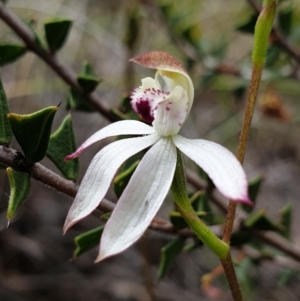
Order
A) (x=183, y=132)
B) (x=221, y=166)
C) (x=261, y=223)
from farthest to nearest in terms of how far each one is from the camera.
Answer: (x=183, y=132) → (x=261, y=223) → (x=221, y=166)

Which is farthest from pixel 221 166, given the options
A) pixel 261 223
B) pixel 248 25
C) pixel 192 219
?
pixel 248 25

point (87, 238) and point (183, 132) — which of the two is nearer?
point (87, 238)

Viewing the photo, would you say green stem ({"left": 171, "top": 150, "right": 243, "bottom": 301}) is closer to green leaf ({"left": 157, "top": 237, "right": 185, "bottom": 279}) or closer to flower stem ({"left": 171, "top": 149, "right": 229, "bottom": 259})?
flower stem ({"left": 171, "top": 149, "right": 229, "bottom": 259})

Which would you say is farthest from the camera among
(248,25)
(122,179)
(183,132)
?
(183,132)

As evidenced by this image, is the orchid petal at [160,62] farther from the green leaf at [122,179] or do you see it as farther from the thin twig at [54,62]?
the thin twig at [54,62]

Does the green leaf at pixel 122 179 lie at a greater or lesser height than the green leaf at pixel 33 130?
lesser

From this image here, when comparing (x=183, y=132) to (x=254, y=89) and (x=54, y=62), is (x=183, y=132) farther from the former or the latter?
(x=254, y=89)

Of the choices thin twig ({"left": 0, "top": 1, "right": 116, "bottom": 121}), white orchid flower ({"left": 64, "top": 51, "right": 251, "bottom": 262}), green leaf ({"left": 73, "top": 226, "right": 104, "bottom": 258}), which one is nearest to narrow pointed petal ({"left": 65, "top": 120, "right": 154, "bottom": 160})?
white orchid flower ({"left": 64, "top": 51, "right": 251, "bottom": 262})

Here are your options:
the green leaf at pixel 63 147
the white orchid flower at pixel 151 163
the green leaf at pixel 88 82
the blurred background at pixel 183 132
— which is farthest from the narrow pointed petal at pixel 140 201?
the blurred background at pixel 183 132
